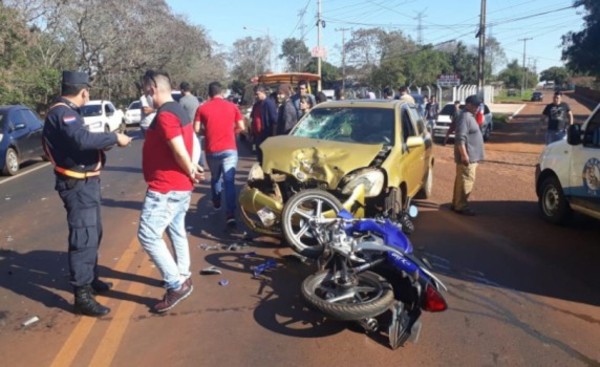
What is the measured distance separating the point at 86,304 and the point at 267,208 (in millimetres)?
2174

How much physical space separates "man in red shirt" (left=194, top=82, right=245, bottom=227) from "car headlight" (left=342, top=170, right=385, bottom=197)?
1825 mm

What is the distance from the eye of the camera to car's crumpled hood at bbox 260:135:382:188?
6.04 meters

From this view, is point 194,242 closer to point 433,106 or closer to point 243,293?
point 243,293

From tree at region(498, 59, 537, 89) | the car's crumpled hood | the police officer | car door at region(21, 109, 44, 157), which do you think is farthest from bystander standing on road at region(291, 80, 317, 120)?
tree at region(498, 59, 537, 89)

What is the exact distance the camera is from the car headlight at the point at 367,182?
5.89m

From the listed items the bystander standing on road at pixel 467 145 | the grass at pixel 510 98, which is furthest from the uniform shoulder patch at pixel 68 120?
the grass at pixel 510 98

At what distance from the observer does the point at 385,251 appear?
408cm

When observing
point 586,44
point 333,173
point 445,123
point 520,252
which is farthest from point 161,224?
point 586,44

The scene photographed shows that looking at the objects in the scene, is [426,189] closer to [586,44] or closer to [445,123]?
[445,123]

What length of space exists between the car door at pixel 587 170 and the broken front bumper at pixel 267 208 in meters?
2.71

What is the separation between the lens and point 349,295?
4051mm

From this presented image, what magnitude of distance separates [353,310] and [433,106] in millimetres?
21300

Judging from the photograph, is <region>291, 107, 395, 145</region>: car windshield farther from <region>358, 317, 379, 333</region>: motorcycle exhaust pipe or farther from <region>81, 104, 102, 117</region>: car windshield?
<region>81, 104, 102, 117</region>: car windshield

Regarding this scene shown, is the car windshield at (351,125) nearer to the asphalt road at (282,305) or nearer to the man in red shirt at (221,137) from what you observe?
the man in red shirt at (221,137)
